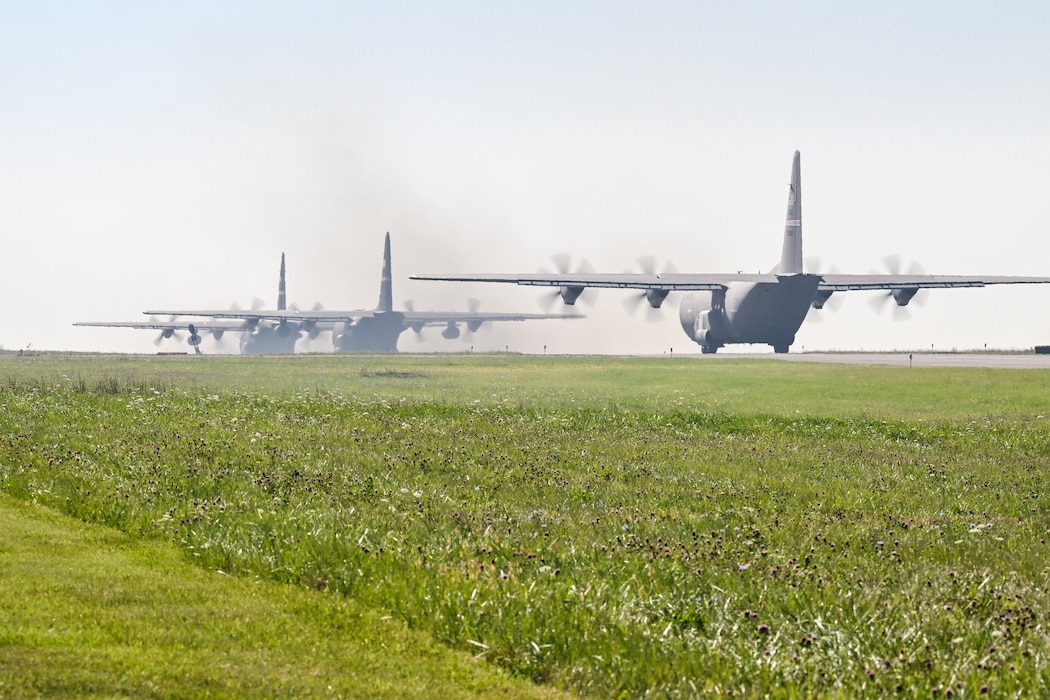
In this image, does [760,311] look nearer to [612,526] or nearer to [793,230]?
[793,230]

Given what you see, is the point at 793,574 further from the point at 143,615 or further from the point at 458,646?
the point at 143,615

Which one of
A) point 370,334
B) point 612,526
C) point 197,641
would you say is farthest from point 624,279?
point 370,334

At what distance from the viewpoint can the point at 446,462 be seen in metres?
19.8

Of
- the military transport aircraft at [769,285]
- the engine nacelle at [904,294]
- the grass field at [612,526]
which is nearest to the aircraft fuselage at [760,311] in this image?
the military transport aircraft at [769,285]

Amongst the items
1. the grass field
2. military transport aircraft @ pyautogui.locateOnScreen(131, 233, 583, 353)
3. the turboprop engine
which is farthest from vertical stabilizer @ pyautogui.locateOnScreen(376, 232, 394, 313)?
the grass field

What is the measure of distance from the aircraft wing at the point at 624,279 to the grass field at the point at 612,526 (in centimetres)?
5338

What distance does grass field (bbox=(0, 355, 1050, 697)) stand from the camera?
344 inches

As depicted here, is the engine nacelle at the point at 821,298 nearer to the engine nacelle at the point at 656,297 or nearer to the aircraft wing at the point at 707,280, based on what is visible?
the aircraft wing at the point at 707,280

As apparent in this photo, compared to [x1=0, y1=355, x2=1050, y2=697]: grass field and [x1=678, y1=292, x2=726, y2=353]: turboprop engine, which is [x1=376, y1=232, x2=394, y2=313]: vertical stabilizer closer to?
[x1=678, y1=292, x2=726, y2=353]: turboprop engine

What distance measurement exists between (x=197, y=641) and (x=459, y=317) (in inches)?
6964

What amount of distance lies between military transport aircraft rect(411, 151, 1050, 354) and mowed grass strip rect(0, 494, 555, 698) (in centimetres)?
7451

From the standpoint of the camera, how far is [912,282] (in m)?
89.4

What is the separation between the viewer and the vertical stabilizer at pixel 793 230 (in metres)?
94.2

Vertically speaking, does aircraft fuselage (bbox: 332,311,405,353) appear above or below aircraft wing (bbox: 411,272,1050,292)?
below
